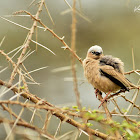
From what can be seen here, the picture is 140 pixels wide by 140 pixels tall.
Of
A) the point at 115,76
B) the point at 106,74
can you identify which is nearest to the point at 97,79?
the point at 106,74

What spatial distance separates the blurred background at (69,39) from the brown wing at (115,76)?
4449mm

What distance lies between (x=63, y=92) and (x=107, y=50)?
81.6 inches

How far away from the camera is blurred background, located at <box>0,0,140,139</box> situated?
8352mm

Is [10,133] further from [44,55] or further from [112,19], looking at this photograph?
[112,19]

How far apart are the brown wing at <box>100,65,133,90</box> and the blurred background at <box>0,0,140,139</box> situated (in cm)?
445

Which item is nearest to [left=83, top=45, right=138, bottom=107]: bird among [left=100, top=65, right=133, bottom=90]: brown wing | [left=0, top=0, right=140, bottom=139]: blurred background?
[left=100, top=65, right=133, bottom=90]: brown wing

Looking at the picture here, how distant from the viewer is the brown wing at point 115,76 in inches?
128

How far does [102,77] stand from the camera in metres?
3.52

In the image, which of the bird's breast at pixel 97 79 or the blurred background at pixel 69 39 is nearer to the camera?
the bird's breast at pixel 97 79

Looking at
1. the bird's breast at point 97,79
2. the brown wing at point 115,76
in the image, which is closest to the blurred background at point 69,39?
the bird's breast at point 97,79

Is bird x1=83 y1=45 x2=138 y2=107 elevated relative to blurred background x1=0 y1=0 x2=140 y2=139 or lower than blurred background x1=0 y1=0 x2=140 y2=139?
lower

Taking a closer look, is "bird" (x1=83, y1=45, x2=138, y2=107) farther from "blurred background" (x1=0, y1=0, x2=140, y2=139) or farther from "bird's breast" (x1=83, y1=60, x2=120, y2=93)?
"blurred background" (x1=0, y1=0, x2=140, y2=139)

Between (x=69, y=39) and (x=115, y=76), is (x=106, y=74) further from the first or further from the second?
(x=69, y=39)

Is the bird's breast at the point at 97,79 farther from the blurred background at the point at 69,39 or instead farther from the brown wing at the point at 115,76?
the blurred background at the point at 69,39
